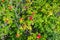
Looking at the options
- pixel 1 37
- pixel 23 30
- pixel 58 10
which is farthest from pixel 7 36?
pixel 58 10

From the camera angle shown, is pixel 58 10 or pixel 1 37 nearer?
pixel 1 37

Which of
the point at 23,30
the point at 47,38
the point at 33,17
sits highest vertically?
the point at 33,17

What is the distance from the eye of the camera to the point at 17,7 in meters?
2.99

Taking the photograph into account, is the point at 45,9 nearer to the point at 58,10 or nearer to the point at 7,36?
the point at 58,10

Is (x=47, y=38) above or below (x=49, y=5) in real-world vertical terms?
below

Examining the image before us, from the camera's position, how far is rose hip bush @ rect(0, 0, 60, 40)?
280 centimetres

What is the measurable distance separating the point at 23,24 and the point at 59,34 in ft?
2.13

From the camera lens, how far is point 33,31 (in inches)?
118

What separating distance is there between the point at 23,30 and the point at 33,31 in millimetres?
253

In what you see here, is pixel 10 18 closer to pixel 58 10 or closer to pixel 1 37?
pixel 1 37

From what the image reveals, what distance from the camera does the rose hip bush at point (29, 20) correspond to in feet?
9.20

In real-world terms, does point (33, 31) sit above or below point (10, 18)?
below

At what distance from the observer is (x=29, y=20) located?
9.22ft

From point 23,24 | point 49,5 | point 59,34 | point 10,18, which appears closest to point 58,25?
point 59,34
